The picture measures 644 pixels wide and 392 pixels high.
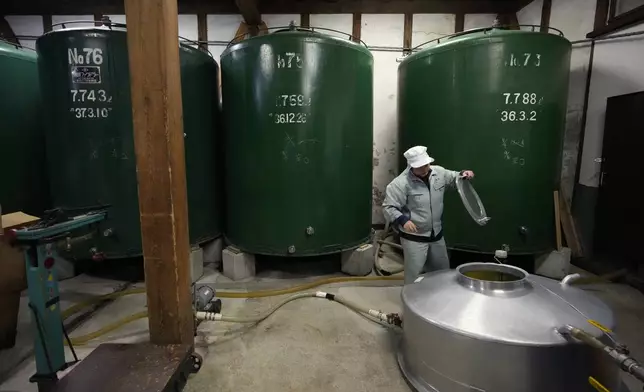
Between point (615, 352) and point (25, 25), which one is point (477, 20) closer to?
point (615, 352)

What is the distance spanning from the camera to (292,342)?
2.53 meters

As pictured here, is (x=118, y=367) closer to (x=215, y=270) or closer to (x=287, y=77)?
(x=215, y=270)

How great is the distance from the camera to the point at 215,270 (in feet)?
12.8

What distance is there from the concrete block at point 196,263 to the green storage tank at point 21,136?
1820 millimetres

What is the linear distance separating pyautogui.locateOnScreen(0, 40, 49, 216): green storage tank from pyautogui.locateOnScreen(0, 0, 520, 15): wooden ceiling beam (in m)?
1.39

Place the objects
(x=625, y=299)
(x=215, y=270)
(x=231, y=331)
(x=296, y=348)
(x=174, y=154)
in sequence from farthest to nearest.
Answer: (x=215, y=270) < (x=625, y=299) < (x=231, y=331) < (x=296, y=348) < (x=174, y=154)

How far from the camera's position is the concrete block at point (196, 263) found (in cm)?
359

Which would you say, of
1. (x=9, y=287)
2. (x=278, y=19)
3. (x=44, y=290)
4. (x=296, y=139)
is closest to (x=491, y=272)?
(x=296, y=139)

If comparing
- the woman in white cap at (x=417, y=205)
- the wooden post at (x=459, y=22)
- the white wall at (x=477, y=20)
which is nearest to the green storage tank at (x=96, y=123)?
the woman in white cap at (x=417, y=205)

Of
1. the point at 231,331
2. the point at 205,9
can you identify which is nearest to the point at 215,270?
the point at 231,331

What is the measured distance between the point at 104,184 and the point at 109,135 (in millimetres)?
462

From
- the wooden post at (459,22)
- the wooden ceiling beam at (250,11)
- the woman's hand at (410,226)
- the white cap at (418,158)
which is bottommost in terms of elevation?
the woman's hand at (410,226)

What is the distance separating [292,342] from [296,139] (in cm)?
184

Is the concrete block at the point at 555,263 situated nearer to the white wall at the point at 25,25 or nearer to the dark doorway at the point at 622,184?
the dark doorway at the point at 622,184
